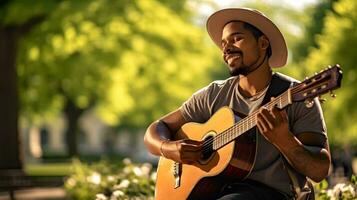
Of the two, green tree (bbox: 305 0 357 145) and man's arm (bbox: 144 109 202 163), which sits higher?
green tree (bbox: 305 0 357 145)

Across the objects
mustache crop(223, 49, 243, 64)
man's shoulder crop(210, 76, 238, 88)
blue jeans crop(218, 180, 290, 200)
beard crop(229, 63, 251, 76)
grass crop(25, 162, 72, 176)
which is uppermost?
grass crop(25, 162, 72, 176)

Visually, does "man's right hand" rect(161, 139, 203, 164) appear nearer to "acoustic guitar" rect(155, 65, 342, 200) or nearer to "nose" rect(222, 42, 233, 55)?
"acoustic guitar" rect(155, 65, 342, 200)

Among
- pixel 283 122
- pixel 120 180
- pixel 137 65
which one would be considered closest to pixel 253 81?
pixel 283 122

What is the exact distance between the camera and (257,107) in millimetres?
4734

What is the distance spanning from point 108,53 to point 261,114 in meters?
23.5

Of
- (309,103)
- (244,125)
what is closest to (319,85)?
(309,103)

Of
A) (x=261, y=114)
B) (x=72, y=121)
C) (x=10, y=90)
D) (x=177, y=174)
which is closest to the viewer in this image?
(x=261, y=114)

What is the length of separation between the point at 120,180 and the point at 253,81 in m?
4.39

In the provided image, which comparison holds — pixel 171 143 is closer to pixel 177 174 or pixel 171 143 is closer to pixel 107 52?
pixel 177 174

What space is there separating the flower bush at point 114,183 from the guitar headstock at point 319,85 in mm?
3788

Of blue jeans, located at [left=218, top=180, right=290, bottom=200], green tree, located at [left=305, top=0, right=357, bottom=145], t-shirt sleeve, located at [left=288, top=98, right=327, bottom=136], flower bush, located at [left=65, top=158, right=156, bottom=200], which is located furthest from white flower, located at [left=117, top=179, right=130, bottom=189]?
green tree, located at [left=305, top=0, right=357, bottom=145]

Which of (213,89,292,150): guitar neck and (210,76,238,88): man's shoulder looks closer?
(213,89,292,150): guitar neck

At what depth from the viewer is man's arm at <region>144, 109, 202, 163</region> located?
199 inches

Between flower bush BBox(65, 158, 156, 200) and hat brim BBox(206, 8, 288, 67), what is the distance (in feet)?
10.2
